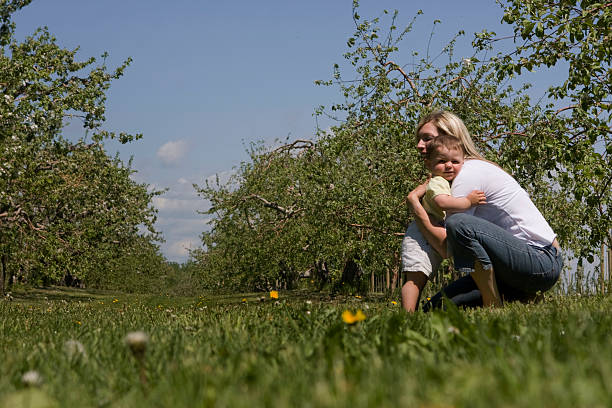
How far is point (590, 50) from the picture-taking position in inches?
304

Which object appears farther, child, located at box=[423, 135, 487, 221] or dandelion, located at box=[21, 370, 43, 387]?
child, located at box=[423, 135, 487, 221]

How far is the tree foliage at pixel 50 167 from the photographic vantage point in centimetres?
1558

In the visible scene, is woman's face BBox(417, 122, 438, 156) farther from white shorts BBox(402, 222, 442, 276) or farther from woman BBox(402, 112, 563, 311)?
white shorts BBox(402, 222, 442, 276)

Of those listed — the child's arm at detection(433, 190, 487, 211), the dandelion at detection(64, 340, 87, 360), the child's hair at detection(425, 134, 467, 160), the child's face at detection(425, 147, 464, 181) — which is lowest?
the dandelion at detection(64, 340, 87, 360)

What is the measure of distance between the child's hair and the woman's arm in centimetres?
46

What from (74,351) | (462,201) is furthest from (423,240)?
(74,351)

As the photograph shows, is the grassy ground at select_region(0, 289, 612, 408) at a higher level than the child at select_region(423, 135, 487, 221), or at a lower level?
lower

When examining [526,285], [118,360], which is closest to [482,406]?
[118,360]

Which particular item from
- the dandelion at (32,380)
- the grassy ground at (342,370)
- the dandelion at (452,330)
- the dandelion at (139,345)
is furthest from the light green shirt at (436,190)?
the dandelion at (32,380)

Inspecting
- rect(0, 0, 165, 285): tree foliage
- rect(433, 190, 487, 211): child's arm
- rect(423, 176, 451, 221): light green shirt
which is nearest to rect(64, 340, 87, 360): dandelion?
rect(433, 190, 487, 211): child's arm

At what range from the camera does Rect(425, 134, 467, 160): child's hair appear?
530cm

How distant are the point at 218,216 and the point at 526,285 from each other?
18002mm

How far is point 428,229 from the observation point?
534cm

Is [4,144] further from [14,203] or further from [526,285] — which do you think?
[526,285]
